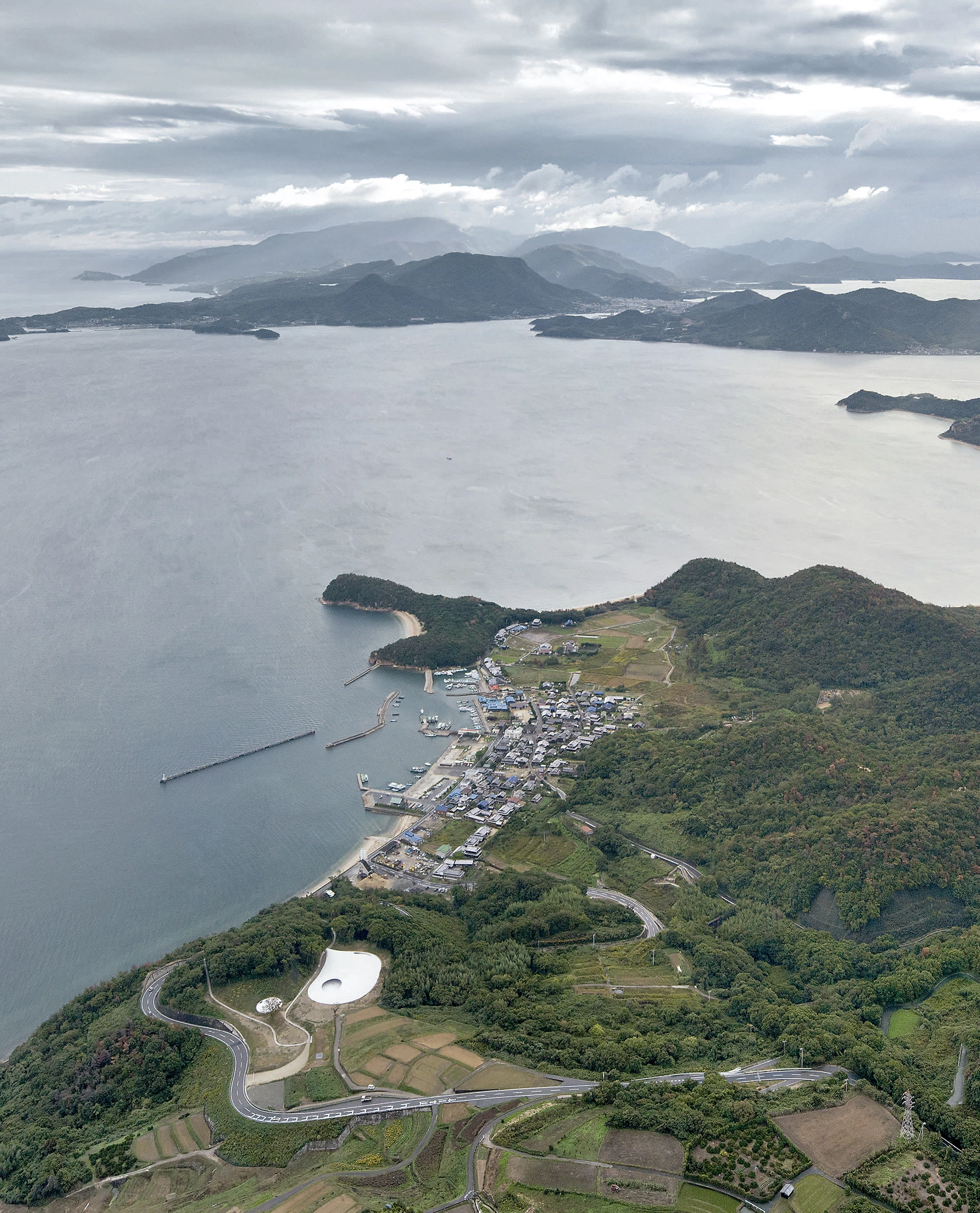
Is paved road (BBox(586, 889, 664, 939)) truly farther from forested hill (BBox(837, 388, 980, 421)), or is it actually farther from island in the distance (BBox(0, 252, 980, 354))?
island in the distance (BBox(0, 252, 980, 354))

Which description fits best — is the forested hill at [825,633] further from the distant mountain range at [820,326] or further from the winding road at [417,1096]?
the distant mountain range at [820,326]

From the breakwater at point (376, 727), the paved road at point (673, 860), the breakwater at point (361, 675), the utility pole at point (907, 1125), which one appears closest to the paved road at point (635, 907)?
the paved road at point (673, 860)

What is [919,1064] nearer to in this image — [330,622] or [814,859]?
[814,859]

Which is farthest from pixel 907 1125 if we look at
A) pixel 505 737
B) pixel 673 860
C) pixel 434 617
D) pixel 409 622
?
pixel 409 622

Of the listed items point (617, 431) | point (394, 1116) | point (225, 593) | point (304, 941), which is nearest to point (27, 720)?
point (225, 593)

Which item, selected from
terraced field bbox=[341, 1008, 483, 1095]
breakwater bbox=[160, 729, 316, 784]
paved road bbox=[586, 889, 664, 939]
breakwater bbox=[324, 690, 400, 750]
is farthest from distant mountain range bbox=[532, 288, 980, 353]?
terraced field bbox=[341, 1008, 483, 1095]

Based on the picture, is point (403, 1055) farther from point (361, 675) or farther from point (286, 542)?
point (286, 542)
